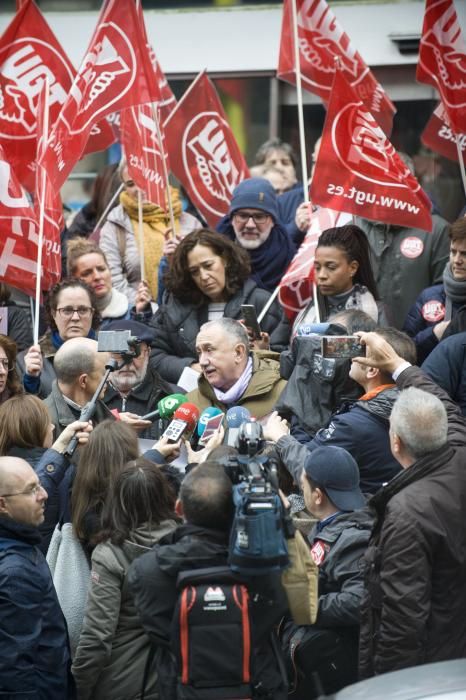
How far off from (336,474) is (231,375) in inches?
59.4

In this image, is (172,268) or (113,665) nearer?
(113,665)

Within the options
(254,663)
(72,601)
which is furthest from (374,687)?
(72,601)

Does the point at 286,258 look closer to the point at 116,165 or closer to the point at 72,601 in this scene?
the point at 116,165

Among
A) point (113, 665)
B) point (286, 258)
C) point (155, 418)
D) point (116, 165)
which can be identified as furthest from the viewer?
point (116, 165)

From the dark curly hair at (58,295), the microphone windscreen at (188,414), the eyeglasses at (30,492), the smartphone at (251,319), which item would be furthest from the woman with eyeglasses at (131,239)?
the eyeglasses at (30,492)

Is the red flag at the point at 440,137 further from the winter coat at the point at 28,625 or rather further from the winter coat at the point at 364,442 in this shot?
the winter coat at the point at 28,625

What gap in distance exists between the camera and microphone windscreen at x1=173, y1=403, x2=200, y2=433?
6.93m

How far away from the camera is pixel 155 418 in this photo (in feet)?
24.9

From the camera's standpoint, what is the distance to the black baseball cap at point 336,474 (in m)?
6.26

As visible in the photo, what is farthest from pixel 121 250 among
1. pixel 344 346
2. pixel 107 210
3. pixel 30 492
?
pixel 30 492

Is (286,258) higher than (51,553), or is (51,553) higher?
(286,258)

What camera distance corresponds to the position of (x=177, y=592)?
18.6ft

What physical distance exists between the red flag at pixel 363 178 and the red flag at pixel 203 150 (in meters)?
1.83

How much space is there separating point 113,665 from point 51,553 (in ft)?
2.55
